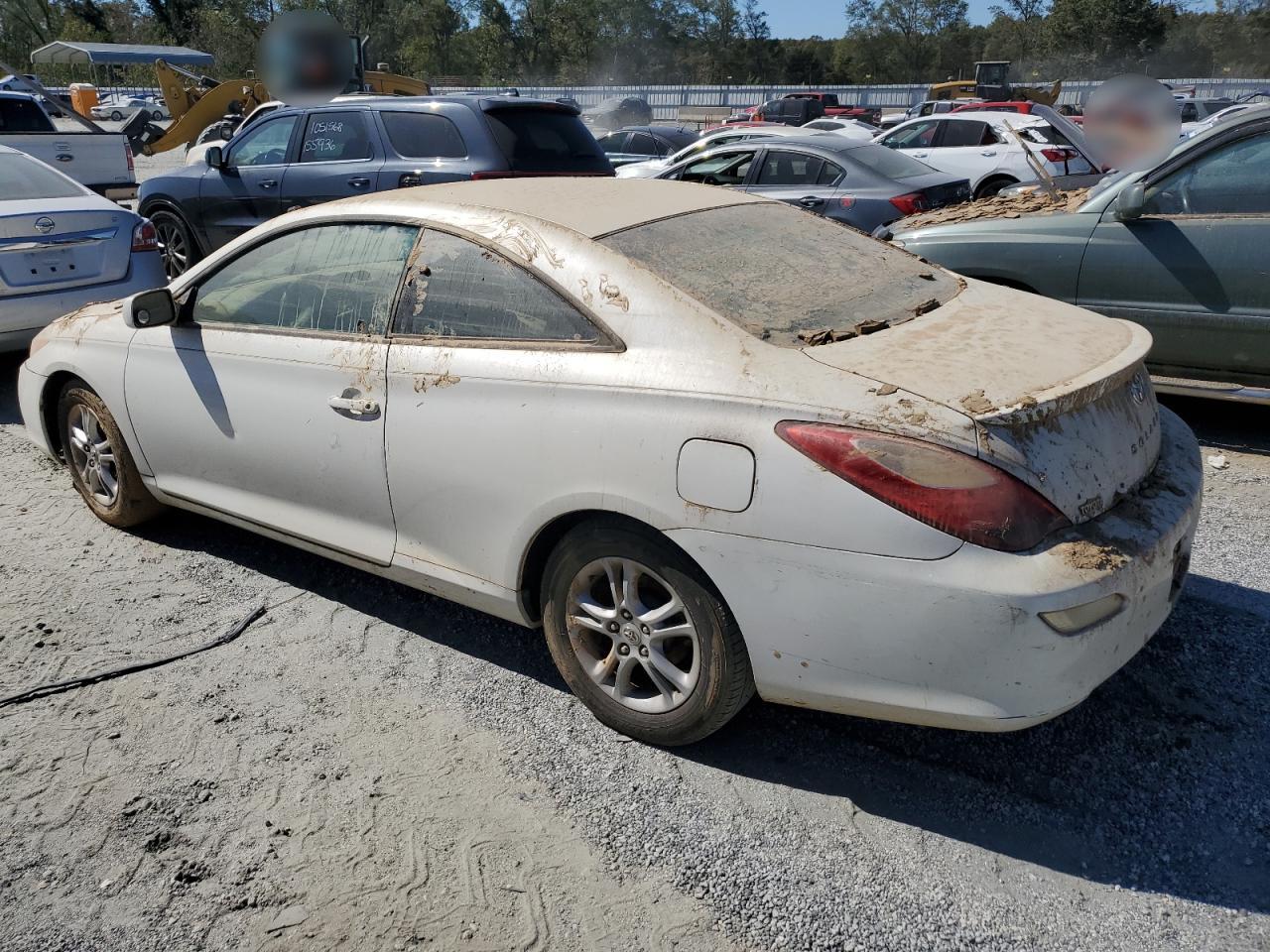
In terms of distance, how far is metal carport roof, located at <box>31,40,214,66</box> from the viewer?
47.2 meters

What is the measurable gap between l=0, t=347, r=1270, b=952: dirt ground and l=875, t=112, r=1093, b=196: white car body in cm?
1155

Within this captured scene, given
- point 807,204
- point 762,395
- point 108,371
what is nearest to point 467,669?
point 762,395

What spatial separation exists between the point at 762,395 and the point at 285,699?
A: 6.20 feet

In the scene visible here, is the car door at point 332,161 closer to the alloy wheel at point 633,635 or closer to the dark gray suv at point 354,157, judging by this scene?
the dark gray suv at point 354,157

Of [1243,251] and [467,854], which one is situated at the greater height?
[1243,251]

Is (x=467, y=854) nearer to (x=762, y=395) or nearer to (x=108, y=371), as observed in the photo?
(x=762, y=395)

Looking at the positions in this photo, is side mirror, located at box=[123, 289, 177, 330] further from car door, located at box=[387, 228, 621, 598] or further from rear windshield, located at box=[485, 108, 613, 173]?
rear windshield, located at box=[485, 108, 613, 173]

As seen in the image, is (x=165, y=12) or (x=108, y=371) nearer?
(x=108, y=371)

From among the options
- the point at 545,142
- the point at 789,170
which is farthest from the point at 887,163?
the point at 545,142

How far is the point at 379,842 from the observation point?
8.66 ft

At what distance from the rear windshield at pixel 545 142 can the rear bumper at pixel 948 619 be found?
6.29 metres

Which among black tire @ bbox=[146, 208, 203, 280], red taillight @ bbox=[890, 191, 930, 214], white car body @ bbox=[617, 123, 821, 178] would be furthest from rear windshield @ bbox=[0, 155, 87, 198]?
red taillight @ bbox=[890, 191, 930, 214]

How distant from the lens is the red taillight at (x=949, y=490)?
2.33 meters

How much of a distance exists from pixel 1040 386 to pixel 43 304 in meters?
6.28
